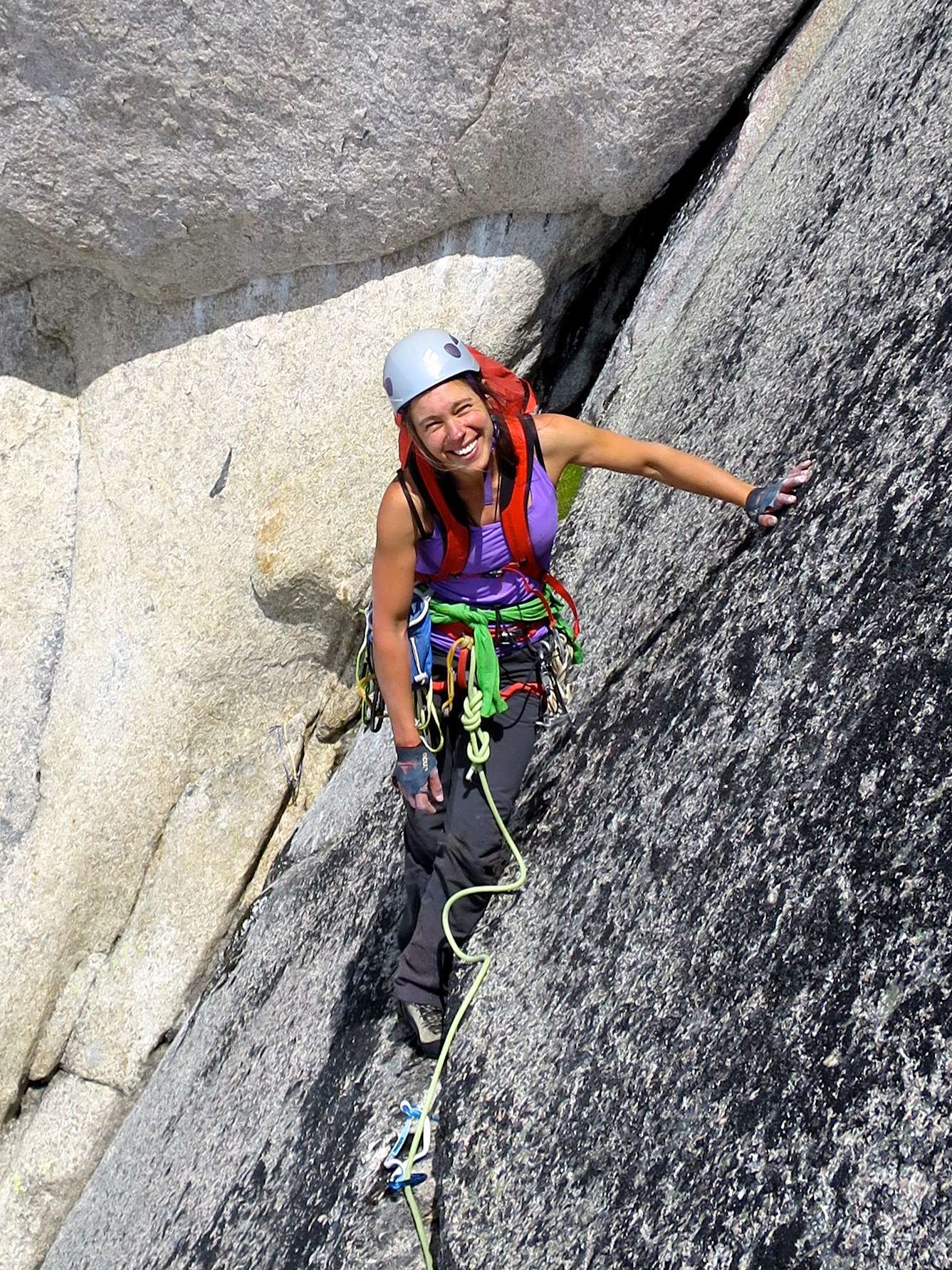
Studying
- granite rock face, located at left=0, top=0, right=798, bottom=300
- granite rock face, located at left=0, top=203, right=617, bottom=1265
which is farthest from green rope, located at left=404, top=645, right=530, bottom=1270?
granite rock face, located at left=0, top=0, right=798, bottom=300

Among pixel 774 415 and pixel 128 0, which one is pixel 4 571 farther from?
pixel 774 415

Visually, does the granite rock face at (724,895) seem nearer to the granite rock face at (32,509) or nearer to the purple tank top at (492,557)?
the purple tank top at (492,557)

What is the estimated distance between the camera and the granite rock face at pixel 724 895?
281cm

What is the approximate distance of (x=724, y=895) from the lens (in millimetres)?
3400

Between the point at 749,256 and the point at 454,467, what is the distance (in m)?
3.19

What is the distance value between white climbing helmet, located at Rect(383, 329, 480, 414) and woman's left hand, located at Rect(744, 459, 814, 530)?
4.06 feet

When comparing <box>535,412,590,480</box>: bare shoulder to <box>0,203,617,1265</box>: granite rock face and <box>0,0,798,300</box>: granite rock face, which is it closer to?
<box>0,0,798,300</box>: granite rock face

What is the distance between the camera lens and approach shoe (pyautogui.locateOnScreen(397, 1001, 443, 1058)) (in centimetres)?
432

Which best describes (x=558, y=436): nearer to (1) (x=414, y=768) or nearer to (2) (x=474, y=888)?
(1) (x=414, y=768)

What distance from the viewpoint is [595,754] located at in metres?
4.57

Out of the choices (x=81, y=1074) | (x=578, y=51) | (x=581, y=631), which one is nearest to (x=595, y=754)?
(x=581, y=631)

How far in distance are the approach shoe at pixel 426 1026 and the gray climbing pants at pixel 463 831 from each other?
0.03 m

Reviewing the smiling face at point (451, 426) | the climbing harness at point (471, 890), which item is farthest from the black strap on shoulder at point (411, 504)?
the climbing harness at point (471, 890)

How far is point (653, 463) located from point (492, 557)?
71cm
